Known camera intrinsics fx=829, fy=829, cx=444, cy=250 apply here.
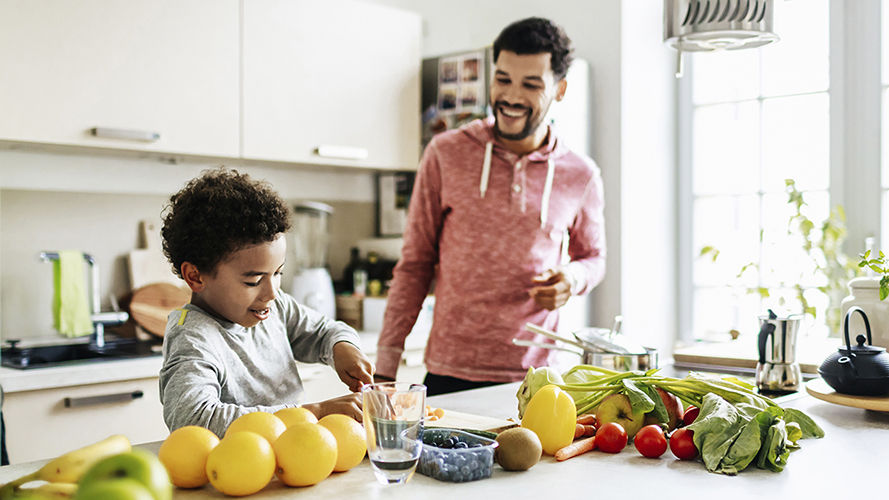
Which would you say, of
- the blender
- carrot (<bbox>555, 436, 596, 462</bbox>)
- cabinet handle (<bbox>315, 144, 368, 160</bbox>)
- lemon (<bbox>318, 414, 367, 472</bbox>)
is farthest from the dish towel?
carrot (<bbox>555, 436, 596, 462</bbox>)

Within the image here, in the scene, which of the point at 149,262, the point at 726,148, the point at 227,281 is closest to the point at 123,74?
the point at 149,262

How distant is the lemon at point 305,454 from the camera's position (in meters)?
1.00

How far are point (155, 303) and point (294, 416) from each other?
201 cm

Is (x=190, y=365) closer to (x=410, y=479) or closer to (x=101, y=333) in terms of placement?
(x=410, y=479)

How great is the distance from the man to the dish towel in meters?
1.22

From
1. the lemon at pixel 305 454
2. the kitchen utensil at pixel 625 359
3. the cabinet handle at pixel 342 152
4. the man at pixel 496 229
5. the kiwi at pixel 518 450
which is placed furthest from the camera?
the cabinet handle at pixel 342 152

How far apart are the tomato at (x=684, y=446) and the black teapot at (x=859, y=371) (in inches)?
19.1

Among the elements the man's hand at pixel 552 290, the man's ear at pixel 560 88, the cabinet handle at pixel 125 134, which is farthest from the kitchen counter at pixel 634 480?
the cabinet handle at pixel 125 134

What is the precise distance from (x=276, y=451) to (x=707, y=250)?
243 cm

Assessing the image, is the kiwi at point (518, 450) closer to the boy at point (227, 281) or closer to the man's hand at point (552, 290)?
the boy at point (227, 281)

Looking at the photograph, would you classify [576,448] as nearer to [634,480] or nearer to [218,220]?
[634,480]

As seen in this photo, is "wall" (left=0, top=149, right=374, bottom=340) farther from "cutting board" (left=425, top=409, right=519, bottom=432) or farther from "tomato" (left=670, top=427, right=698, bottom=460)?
"tomato" (left=670, top=427, right=698, bottom=460)

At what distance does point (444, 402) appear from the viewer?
1630mm

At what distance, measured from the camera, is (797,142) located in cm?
314
